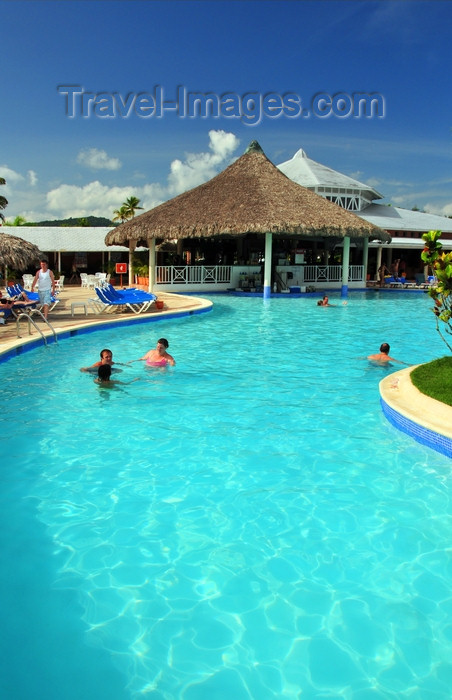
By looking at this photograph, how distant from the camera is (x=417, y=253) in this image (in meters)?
30.7

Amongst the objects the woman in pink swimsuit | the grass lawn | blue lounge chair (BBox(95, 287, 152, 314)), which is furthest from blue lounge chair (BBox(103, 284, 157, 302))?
the grass lawn

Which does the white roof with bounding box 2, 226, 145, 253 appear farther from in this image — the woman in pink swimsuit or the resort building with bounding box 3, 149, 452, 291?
the woman in pink swimsuit

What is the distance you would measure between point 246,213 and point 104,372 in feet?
48.2

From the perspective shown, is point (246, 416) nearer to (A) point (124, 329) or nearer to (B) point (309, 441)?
(B) point (309, 441)

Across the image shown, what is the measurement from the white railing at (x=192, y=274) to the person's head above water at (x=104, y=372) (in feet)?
48.4

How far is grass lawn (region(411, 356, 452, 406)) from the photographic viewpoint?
5.98m

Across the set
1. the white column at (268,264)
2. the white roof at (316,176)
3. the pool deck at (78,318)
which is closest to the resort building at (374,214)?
the white roof at (316,176)

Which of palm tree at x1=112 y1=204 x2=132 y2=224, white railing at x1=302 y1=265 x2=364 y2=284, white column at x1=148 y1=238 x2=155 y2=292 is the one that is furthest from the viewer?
A: palm tree at x1=112 y1=204 x2=132 y2=224

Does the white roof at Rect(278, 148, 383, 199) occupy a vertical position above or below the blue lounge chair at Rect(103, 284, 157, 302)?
above

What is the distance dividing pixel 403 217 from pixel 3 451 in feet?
101

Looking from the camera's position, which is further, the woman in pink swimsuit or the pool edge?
the woman in pink swimsuit

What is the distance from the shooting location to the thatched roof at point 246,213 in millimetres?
20891

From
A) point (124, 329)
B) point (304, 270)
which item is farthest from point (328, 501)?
point (304, 270)

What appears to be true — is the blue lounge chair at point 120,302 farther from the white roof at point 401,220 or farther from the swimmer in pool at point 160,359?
the white roof at point 401,220
